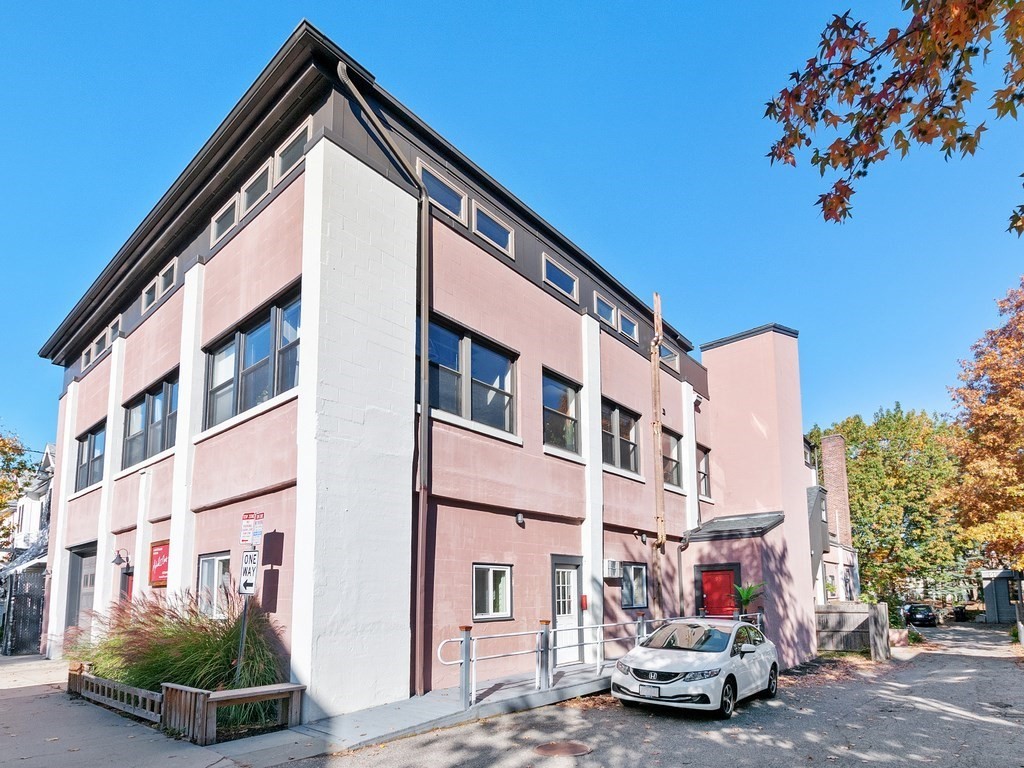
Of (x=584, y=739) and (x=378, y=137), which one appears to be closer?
(x=584, y=739)

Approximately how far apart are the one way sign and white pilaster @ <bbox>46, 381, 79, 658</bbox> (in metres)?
13.8

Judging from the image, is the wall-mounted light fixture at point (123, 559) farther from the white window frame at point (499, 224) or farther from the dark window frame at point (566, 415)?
the white window frame at point (499, 224)

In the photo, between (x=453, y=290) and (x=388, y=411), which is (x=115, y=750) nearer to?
(x=388, y=411)

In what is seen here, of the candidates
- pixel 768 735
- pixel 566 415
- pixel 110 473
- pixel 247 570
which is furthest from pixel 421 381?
pixel 110 473

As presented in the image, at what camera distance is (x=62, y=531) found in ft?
69.9

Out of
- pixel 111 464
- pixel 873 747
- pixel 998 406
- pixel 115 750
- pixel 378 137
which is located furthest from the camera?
pixel 998 406

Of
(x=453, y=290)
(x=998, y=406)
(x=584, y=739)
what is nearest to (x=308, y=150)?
(x=453, y=290)

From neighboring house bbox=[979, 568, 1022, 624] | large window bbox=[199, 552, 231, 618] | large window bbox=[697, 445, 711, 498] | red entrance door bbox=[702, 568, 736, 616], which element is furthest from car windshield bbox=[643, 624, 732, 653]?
neighboring house bbox=[979, 568, 1022, 624]

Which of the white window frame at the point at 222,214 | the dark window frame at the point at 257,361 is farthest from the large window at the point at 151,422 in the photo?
the white window frame at the point at 222,214

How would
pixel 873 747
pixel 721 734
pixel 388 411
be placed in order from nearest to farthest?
pixel 873 747 → pixel 721 734 → pixel 388 411

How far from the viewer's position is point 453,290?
13.5 meters

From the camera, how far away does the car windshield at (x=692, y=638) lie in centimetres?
1177

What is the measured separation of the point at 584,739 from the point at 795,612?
41.4 feet

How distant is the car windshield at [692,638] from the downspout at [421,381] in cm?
384
